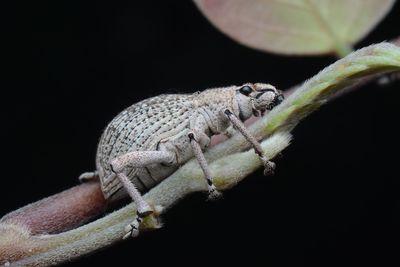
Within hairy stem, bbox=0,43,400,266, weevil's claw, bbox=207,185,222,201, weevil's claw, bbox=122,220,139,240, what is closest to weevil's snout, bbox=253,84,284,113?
hairy stem, bbox=0,43,400,266

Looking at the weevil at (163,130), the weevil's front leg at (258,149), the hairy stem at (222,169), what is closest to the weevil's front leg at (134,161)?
the weevil at (163,130)

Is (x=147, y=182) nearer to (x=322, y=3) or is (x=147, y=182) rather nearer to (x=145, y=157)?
(x=145, y=157)

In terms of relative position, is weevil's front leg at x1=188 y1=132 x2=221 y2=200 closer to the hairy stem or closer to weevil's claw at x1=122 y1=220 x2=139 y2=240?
the hairy stem

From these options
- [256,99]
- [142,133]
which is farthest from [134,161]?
[256,99]

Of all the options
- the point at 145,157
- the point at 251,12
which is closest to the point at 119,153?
the point at 145,157

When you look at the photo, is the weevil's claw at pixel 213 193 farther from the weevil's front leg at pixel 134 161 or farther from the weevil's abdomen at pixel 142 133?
the weevil's abdomen at pixel 142 133
